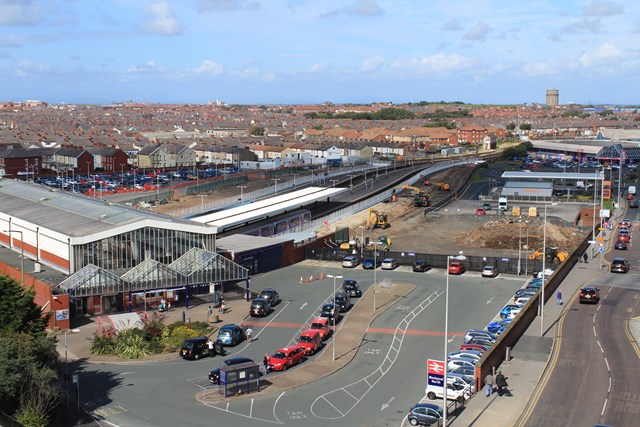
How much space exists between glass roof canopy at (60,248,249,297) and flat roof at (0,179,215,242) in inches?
98.6

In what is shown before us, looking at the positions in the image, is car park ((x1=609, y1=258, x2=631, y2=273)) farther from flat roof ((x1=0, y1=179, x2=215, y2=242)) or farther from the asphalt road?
flat roof ((x1=0, y1=179, x2=215, y2=242))

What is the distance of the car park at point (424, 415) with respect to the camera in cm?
2491

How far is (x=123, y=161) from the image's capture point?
132m

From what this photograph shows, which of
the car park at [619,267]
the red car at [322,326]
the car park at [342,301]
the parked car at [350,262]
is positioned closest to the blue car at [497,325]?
the red car at [322,326]

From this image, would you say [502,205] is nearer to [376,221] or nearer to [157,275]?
[376,221]

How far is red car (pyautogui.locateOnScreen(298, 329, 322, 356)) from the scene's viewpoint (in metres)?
33.7

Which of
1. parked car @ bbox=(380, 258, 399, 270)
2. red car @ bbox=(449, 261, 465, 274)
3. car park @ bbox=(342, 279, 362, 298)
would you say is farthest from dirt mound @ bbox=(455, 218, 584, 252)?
car park @ bbox=(342, 279, 362, 298)

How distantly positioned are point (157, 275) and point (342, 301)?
10.3 meters

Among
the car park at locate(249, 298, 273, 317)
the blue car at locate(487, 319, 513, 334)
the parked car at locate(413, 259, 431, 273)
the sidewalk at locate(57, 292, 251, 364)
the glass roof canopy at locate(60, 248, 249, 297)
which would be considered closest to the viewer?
the sidewalk at locate(57, 292, 251, 364)

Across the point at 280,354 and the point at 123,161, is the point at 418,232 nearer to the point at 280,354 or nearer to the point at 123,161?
the point at 280,354

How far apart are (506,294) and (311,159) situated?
10537cm

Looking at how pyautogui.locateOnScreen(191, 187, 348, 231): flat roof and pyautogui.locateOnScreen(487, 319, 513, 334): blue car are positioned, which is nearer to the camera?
pyautogui.locateOnScreen(487, 319, 513, 334): blue car

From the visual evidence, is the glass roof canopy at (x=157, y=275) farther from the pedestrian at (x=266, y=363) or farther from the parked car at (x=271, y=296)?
the pedestrian at (x=266, y=363)

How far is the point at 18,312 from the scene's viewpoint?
30938 millimetres
